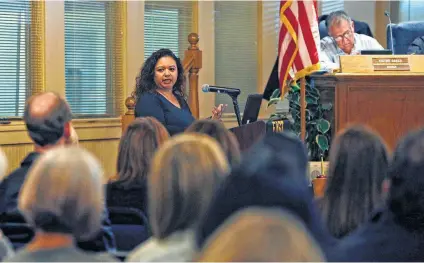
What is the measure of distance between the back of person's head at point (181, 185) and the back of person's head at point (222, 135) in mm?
745

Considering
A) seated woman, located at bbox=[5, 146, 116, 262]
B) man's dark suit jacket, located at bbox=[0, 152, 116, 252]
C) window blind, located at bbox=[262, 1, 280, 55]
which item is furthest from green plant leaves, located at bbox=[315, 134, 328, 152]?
seated woman, located at bbox=[5, 146, 116, 262]

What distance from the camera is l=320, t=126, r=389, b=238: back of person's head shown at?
93.1 inches

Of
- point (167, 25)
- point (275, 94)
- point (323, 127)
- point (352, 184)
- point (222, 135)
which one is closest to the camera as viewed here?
point (352, 184)

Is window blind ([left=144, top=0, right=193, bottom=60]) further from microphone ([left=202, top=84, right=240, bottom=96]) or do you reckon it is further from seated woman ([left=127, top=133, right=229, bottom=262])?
seated woman ([left=127, top=133, right=229, bottom=262])

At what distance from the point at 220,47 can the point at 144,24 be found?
87cm

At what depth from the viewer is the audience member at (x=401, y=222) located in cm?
184

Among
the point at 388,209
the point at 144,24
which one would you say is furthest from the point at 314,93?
the point at 388,209

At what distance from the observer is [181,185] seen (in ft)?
6.29

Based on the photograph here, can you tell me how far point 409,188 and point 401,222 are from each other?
0.08m

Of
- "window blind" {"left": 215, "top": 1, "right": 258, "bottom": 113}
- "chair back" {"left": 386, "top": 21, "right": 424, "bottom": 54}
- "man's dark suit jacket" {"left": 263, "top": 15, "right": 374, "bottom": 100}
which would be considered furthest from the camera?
"window blind" {"left": 215, "top": 1, "right": 258, "bottom": 113}

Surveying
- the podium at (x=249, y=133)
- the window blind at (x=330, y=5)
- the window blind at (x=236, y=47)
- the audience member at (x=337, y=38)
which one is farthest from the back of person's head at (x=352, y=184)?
the window blind at (x=330, y=5)

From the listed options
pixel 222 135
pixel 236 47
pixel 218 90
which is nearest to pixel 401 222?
pixel 222 135

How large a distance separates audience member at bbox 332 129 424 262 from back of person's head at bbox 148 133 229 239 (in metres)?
0.33

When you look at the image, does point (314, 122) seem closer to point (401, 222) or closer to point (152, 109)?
point (152, 109)
